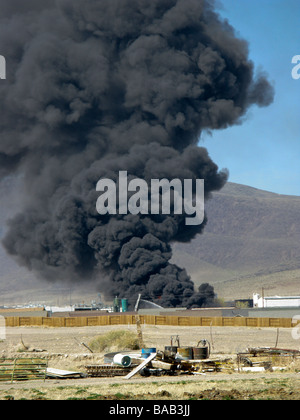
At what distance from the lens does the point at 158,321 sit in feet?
202

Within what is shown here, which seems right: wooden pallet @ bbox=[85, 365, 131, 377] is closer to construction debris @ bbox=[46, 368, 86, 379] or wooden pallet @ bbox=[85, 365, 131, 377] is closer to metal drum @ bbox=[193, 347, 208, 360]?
construction debris @ bbox=[46, 368, 86, 379]

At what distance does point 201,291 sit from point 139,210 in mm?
13912

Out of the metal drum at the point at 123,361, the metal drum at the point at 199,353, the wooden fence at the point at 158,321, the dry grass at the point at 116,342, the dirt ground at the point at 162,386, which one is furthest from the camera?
the wooden fence at the point at 158,321

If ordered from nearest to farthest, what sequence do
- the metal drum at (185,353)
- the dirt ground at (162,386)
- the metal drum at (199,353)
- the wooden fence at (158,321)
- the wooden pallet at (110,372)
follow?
1. the dirt ground at (162,386)
2. the wooden pallet at (110,372)
3. the metal drum at (185,353)
4. the metal drum at (199,353)
5. the wooden fence at (158,321)

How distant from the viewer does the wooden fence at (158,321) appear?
5728 centimetres

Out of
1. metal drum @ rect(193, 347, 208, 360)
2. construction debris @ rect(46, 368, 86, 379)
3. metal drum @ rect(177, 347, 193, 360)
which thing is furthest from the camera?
metal drum @ rect(193, 347, 208, 360)

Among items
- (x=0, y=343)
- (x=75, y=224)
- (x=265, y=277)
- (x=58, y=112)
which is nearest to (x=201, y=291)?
(x=75, y=224)

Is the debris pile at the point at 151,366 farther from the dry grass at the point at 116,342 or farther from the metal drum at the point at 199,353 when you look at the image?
the dry grass at the point at 116,342

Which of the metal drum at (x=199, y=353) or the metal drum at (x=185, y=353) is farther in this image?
the metal drum at (x=199, y=353)

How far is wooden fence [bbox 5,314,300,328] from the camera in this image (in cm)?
5728

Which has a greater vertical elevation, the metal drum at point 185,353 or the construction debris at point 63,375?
the metal drum at point 185,353

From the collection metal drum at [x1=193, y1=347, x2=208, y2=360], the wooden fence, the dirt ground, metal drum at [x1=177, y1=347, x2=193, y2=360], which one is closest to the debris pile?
the dirt ground

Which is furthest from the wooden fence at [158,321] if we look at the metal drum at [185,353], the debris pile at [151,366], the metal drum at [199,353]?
the debris pile at [151,366]

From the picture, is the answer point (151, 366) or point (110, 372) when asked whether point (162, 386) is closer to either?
point (151, 366)
